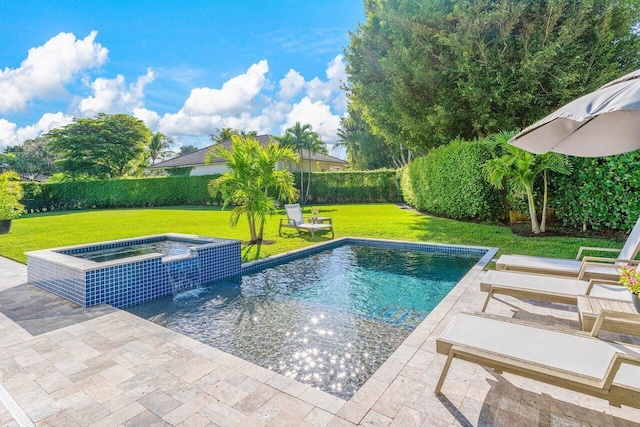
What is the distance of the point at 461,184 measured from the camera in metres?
12.1

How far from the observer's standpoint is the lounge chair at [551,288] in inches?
138

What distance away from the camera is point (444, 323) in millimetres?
3887

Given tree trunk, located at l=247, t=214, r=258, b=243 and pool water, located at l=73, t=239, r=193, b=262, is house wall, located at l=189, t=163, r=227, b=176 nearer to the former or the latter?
tree trunk, located at l=247, t=214, r=258, b=243

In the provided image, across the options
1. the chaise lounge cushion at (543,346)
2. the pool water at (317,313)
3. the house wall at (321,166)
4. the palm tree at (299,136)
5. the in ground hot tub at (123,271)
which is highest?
the palm tree at (299,136)

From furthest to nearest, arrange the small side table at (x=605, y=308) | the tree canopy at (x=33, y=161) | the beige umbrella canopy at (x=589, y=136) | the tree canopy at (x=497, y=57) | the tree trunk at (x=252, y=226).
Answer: the tree canopy at (x=33, y=161) < the tree canopy at (x=497, y=57) < the tree trunk at (x=252, y=226) < the beige umbrella canopy at (x=589, y=136) < the small side table at (x=605, y=308)

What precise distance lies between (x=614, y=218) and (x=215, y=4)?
1491cm

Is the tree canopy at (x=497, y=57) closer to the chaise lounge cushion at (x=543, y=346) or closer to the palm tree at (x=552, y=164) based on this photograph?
the palm tree at (x=552, y=164)

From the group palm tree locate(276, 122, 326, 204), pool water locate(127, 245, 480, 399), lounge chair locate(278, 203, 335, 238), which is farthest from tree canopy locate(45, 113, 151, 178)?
pool water locate(127, 245, 480, 399)

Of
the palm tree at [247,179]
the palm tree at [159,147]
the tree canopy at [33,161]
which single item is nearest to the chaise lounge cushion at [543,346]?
the palm tree at [247,179]

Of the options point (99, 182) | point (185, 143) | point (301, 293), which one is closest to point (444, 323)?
point (301, 293)

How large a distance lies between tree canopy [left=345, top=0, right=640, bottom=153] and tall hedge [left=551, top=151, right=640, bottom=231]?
3.58 meters

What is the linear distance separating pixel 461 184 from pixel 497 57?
4.62 metres

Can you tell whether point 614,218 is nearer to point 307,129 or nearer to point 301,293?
point 301,293

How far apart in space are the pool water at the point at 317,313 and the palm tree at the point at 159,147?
55.3m
